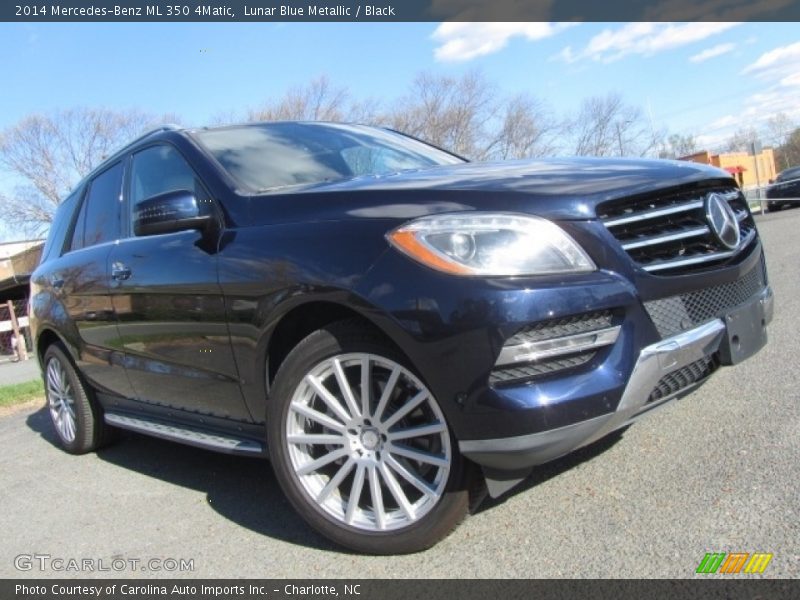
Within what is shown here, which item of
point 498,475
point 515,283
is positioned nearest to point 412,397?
point 498,475

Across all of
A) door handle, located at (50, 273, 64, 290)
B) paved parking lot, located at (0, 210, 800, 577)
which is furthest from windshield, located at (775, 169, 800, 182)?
door handle, located at (50, 273, 64, 290)

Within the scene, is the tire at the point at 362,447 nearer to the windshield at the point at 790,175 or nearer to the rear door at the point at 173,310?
the rear door at the point at 173,310

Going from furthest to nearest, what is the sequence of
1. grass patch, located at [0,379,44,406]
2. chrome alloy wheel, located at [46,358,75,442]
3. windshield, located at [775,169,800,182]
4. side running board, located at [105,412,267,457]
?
windshield, located at [775,169,800,182] → grass patch, located at [0,379,44,406] → chrome alloy wheel, located at [46,358,75,442] → side running board, located at [105,412,267,457]

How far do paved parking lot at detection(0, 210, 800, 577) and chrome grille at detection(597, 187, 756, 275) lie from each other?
0.94m

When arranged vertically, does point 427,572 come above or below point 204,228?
below

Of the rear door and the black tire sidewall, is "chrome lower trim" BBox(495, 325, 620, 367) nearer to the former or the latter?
the rear door

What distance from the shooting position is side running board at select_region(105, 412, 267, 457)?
3.11 meters

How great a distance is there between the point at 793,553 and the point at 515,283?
1.28 metres

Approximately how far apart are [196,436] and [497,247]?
6.34 ft

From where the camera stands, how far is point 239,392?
10.3ft

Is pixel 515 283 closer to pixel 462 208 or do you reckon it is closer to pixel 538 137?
pixel 462 208
